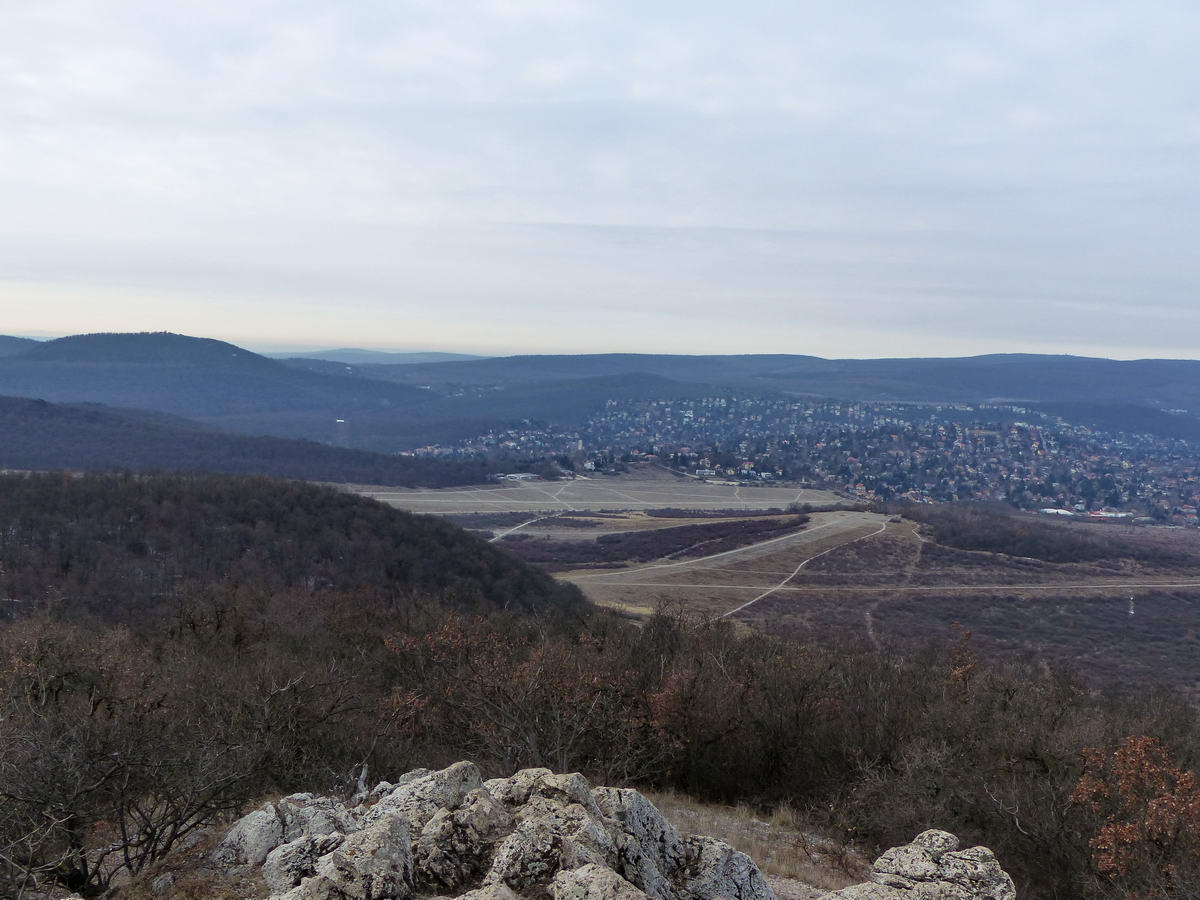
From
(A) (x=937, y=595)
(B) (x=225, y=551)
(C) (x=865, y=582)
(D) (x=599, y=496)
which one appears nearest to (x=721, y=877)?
(B) (x=225, y=551)

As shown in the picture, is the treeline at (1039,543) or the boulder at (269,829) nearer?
the boulder at (269,829)

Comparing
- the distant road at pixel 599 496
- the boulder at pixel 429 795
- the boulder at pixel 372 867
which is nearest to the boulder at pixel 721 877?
the boulder at pixel 429 795

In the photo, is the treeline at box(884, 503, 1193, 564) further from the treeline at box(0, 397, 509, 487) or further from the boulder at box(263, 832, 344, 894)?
the boulder at box(263, 832, 344, 894)

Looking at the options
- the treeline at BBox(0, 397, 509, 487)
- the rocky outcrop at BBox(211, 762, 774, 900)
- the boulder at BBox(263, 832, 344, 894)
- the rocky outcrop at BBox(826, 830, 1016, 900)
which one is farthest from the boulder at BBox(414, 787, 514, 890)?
the treeline at BBox(0, 397, 509, 487)

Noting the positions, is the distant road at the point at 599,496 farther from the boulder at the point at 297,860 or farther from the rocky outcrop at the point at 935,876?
the rocky outcrop at the point at 935,876

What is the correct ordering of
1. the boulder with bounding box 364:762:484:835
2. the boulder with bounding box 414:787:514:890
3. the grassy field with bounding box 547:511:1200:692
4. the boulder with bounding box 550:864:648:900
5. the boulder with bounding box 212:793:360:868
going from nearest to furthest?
the boulder with bounding box 550:864:648:900 → the boulder with bounding box 414:787:514:890 → the boulder with bounding box 364:762:484:835 → the boulder with bounding box 212:793:360:868 → the grassy field with bounding box 547:511:1200:692

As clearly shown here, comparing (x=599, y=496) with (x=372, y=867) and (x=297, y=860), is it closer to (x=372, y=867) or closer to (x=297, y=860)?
(x=297, y=860)

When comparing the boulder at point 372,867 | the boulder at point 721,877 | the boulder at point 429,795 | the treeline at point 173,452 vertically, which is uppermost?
the boulder at point 372,867
